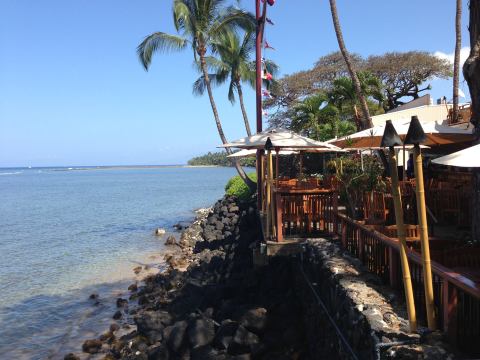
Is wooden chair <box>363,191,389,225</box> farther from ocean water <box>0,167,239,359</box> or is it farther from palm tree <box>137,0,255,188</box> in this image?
palm tree <box>137,0,255,188</box>

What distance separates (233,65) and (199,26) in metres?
3.57

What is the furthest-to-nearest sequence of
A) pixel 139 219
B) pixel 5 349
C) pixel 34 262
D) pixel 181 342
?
pixel 139 219 < pixel 34 262 < pixel 5 349 < pixel 181 342

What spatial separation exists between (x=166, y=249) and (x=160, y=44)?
32.1ft

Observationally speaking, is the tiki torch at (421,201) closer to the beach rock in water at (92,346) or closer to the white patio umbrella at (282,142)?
the white patio umbrella at (282,142)

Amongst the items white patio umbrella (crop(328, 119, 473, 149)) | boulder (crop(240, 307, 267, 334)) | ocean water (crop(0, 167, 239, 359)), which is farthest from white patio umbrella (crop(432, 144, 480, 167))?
ocean water (crop(0, 167, 239, 359))

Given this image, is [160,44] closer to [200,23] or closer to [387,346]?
[200,23]

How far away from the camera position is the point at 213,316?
877 centimetres

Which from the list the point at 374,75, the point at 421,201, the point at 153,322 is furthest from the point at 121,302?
the point at 374,75

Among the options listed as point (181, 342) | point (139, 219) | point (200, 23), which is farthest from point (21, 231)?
point (181, 342)

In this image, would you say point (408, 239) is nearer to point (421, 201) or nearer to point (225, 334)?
point (421, 201)

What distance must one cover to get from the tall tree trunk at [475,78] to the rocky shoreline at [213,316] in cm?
320

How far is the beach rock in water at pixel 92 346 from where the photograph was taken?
32.3 feet

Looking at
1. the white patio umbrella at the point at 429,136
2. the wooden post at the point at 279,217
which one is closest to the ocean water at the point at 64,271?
the wooden post at the point at 279,217

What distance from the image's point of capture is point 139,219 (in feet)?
110
